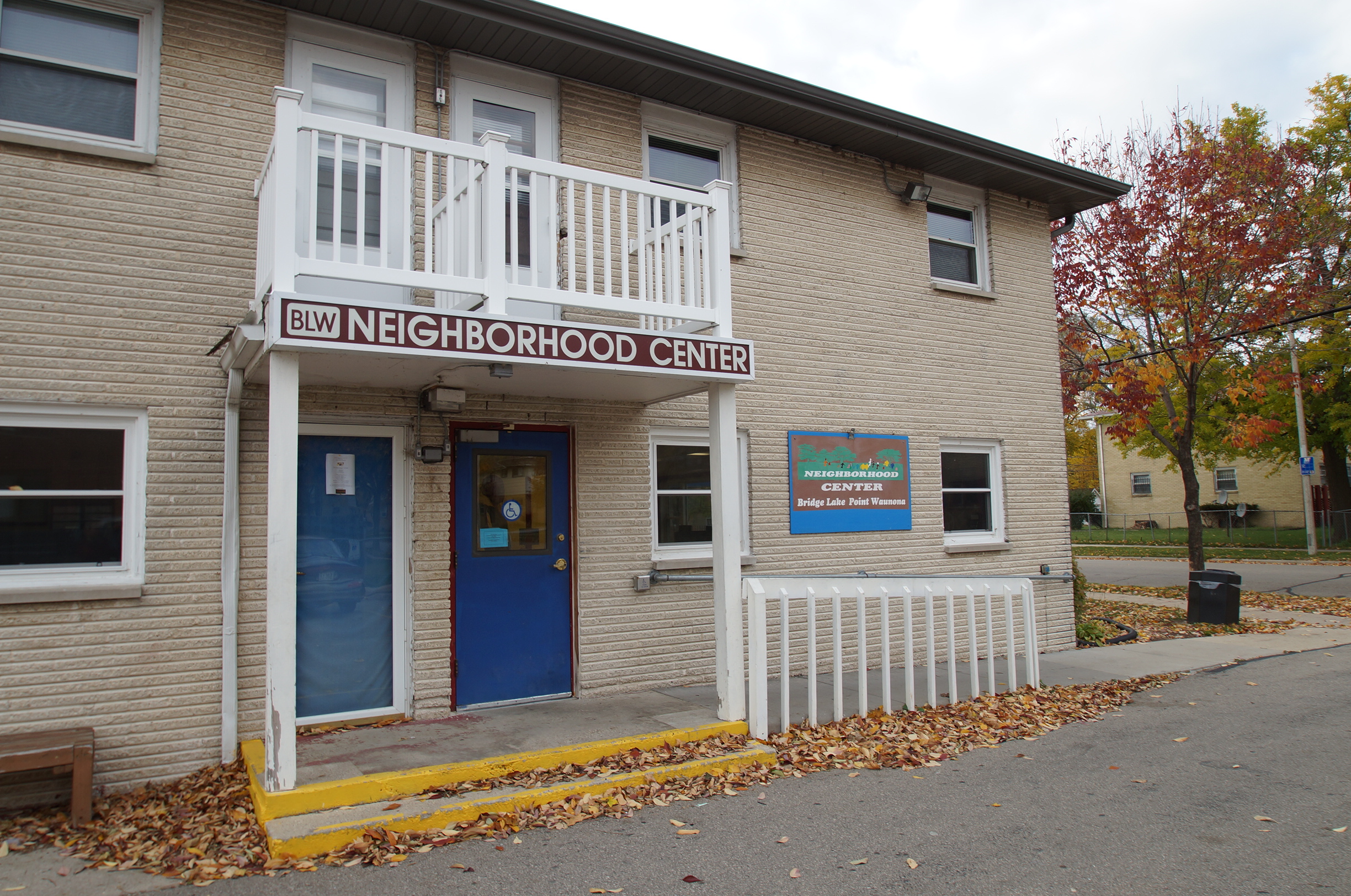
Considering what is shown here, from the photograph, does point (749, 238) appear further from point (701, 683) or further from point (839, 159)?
point (701, 683)

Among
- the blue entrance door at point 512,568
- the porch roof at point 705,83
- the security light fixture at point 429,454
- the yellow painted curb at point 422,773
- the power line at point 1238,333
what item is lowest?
the yellow painted curb at point 422,773

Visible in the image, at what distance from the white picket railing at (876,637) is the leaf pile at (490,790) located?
1.03 feet

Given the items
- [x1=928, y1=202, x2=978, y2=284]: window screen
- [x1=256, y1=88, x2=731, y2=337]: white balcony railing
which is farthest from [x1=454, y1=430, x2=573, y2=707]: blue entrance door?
[x1=928, y1=202, x2=978, y2=284]: window screen

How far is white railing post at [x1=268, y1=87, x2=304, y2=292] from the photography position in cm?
489

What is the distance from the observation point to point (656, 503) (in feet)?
26.4

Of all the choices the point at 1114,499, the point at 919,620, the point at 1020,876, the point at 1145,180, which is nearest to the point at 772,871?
the point at 1020,876

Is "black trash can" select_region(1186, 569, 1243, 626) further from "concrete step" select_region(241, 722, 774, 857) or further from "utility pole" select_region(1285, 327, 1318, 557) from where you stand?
"utility pole" select_region(1285, 327, 1318, 557)

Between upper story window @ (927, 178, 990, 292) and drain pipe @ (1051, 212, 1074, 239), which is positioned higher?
drain pipe @ (1051, 212, 1074, 239)

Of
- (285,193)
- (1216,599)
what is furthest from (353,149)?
(1216,599)

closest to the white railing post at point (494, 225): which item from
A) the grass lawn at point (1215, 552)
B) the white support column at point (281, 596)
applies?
the white support column at point (281, 596)

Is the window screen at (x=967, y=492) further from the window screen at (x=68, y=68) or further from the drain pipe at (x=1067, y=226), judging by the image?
the window screen at (x=68, y=68)

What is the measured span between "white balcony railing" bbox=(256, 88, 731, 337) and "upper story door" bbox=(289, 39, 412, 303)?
0.06ft

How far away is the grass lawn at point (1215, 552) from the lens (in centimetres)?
2384

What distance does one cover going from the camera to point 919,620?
9.48 m
